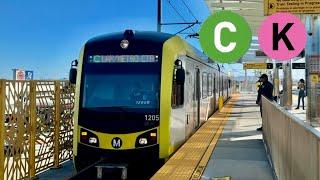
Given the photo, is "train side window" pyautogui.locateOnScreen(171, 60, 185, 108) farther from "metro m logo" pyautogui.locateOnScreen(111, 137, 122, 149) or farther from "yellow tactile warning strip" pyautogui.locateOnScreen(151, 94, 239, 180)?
"metro m logo" pyautogui.locateOnScreen(111, 137, 122, 149)

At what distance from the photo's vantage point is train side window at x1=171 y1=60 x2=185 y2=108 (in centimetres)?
938

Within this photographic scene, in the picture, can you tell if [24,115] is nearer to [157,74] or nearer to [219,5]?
[157,74]

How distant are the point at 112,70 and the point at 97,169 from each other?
1.83 meters

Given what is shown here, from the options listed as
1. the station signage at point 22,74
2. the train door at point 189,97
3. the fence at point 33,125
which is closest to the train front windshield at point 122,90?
the fence at point 33,125

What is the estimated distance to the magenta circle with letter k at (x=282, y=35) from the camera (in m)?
7.88

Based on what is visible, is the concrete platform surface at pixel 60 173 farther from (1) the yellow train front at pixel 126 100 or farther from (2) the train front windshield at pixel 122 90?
(2) the train front windshield at pixel 122 90

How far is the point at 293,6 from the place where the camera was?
8328 millimetres

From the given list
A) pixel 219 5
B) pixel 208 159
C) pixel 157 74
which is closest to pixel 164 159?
pixel 208 159

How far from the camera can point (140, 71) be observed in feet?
30.8

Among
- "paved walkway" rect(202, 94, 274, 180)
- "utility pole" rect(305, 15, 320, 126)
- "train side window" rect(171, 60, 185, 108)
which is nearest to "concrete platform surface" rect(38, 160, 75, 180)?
"train side window" rect(171, 60, 185, 108)

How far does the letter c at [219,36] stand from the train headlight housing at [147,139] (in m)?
3.29

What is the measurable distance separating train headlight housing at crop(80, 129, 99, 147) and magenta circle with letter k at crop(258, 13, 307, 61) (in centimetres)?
344

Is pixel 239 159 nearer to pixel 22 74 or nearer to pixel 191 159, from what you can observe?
pixel 191 159

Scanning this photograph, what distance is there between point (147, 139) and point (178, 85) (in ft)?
4.53
